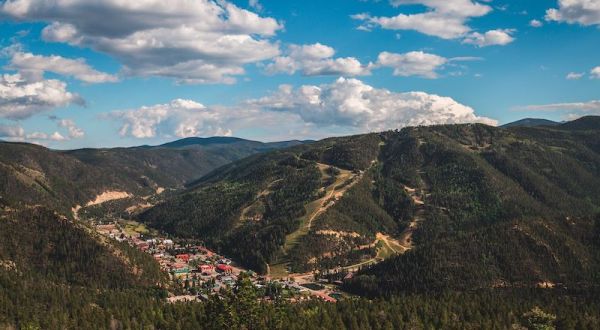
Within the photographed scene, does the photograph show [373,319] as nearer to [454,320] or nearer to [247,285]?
[454,320]

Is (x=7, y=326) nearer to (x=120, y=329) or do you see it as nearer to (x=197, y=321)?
(x=120, y=329)

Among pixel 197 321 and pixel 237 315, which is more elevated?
pixel 237 315

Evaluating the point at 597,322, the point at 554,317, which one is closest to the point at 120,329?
the point at 554,317

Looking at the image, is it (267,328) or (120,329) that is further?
(120,329)

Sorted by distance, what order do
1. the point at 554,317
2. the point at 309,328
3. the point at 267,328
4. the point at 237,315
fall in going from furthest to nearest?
the point at 554,317
the point at 309,328
the point at 267,328
the point at 237,315

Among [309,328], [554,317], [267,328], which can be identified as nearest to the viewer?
[267,328]

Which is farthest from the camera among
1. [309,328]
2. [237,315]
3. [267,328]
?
[309,328]

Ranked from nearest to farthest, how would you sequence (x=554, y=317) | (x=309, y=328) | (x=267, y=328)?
1. (x=267, y=328)
2. (x=309, y=328)
3. (x=554, y=317)

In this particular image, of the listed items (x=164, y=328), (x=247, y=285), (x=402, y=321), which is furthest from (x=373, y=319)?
(x=164, y=328)

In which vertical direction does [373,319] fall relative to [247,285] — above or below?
below
